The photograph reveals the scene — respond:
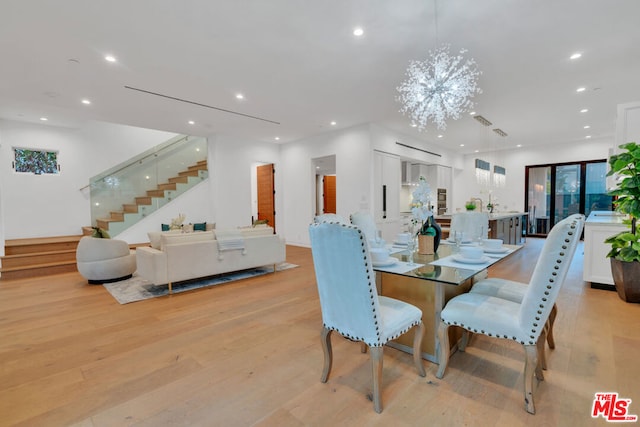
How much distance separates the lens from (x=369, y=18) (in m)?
2.64

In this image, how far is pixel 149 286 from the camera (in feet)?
13.5

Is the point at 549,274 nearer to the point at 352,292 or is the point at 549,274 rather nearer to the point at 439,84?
the point at 352,292

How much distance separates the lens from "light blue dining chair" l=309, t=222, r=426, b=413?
151 cm

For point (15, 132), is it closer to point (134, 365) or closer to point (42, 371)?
point (42, 371)

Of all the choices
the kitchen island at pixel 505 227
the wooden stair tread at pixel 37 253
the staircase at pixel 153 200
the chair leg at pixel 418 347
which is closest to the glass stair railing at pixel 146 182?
the staircase at pixel 153 200

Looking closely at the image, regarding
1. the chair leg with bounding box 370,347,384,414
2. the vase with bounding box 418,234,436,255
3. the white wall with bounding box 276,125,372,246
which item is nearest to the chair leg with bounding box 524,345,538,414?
the chair leg with bounding box 370,347,384,414

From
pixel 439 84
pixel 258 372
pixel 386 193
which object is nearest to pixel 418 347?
pixel 258 372

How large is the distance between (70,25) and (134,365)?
3.24 metres

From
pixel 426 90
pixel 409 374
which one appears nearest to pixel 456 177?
pixel 426 90

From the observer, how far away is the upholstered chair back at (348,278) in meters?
1.50

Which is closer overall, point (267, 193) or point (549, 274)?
point (549, 274)

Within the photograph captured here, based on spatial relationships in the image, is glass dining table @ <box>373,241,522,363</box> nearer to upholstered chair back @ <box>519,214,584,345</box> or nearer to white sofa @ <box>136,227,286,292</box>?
upholstered chair back @ <box>519,214,584,345</box>

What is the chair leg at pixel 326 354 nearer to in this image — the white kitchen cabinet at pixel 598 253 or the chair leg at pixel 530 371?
the chair leg at pixel 530 371

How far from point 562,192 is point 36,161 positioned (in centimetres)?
1427
